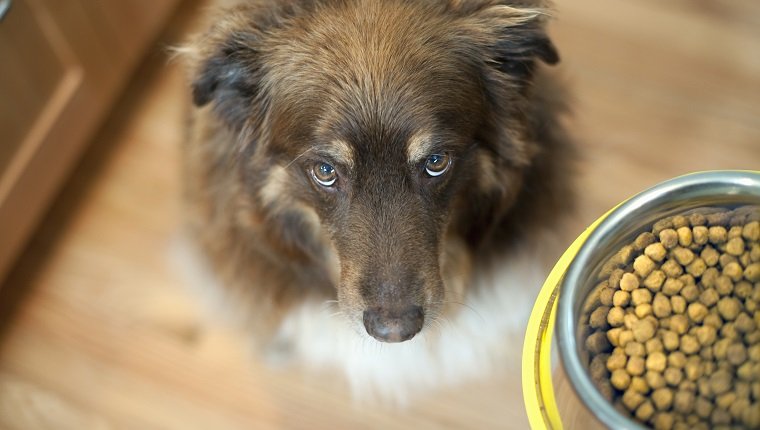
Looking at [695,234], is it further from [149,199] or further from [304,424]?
[149,199]

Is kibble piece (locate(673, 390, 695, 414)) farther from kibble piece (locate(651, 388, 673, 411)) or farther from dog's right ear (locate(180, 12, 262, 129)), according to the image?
dog's right ear (locate(180, 12, 262, 129))

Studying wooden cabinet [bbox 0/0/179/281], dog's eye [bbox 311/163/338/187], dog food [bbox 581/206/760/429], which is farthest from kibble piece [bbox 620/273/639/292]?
wooden cabinet [bbox 0/0/179/281]

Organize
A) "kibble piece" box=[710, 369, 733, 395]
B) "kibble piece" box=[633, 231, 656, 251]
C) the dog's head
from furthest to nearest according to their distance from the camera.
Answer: the dog's head
"kibble piece" box=[633, 231, 656, 251]
"kibble piece" box=[710, 369, 733, 395]

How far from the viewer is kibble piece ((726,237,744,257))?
2.93 ft

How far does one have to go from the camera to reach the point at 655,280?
91 cm

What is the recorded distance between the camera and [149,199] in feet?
6.34

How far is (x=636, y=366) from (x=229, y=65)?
2.32ft

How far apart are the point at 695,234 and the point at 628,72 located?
116 centimetres

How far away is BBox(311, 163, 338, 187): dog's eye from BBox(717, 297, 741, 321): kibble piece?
54cm

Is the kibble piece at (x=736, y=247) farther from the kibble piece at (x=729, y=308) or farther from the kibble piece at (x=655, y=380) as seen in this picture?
the kibble piece at (x=655, y=380)

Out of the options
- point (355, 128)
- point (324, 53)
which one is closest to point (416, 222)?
point (355, 128)

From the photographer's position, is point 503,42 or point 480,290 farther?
point 480,290

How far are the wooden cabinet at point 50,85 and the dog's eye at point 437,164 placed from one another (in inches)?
36.8

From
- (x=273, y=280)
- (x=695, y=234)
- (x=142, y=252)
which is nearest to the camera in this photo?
(x=695, y=234)
